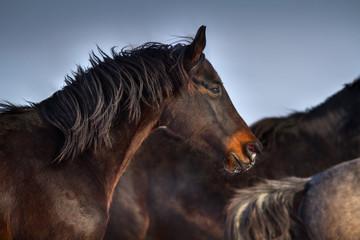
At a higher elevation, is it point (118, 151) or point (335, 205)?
point (118, 151)

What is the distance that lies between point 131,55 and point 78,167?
0.80 meters

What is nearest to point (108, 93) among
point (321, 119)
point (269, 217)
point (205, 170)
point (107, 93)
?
point (107, 93)

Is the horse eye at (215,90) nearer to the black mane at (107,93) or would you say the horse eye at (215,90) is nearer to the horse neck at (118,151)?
the black mane at (107,93)

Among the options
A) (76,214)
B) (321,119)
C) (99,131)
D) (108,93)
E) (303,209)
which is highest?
(108,93)

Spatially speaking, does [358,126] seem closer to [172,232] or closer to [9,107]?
[172,232]

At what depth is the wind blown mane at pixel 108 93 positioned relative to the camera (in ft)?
6.72

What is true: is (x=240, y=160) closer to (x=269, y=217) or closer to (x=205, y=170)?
(x=269, y=217)

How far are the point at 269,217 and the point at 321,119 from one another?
250 centimetres

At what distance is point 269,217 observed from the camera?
3.01 m

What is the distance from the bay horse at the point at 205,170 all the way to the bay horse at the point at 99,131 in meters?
1.94

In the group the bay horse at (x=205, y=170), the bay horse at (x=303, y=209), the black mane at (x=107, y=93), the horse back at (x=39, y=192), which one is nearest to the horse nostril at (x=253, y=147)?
the black mane at (x=107, y=93)

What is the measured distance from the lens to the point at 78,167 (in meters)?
1.98

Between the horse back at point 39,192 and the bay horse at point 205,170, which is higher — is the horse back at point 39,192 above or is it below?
above

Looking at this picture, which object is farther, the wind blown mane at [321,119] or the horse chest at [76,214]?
the wind blown mane at [321,119]
